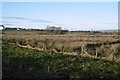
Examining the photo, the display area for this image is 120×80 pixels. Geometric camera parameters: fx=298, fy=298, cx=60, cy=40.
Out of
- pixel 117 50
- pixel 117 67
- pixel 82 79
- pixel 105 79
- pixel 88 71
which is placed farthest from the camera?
pixel 117 50

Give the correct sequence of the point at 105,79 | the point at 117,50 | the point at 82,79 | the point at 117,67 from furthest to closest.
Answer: the point at 117,50, the point at 117,67, the point at 105,79, the point at 82,79

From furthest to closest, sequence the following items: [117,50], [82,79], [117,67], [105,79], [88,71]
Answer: [117,50]
[117,67]
[88,71]
[105,79]
[82,79]

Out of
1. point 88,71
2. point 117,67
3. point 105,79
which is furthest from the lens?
point 117,67

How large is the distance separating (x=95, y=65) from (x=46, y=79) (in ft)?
24.1

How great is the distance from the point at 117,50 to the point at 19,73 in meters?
15.6

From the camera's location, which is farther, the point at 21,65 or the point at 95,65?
the point at 95,65

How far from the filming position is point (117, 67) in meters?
20.9

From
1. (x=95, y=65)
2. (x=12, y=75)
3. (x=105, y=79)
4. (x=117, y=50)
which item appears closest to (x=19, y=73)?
(x=12, y=75)

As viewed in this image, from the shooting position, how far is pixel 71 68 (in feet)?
65.7

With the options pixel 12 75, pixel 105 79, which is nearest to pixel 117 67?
pixel 105 79

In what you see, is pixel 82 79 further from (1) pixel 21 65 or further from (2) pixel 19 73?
(1) pixel 21 65

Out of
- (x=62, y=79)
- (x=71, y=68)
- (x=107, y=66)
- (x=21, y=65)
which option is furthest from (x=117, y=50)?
(x=62, y=79)

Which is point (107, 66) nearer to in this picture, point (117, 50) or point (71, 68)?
point (71, 68)

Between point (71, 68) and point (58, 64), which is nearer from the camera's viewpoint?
point (71, 68)
